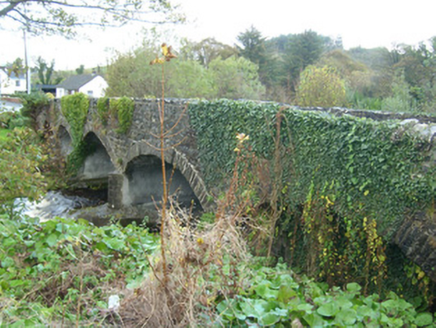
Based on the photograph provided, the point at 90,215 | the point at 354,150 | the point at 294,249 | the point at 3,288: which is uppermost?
the point at 354,150

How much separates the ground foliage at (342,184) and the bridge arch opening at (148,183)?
5.53 metres

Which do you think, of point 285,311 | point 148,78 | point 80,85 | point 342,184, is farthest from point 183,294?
point 80,85

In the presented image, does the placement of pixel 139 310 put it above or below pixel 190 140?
below

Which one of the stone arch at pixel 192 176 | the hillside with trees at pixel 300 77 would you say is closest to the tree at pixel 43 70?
the hillside with trees at pixel 300 77

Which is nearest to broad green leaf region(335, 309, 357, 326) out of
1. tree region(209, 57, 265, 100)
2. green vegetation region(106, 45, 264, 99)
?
green vegetation region(106, 45, 264, 99)

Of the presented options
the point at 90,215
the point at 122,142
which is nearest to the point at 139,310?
the point at 122,142

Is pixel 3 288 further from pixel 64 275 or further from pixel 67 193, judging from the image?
pixel 67 193

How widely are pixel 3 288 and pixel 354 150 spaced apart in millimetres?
3513

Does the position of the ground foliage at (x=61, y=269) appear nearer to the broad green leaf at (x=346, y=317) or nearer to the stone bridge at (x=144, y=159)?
the broad green leaf at (x=346, y=317)

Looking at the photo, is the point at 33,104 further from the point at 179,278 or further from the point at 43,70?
the point at 43,70

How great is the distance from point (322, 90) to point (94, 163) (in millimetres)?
9137

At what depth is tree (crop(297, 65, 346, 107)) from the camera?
13.5 m

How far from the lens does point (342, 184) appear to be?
4.79 meters

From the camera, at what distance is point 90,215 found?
1261 cm
